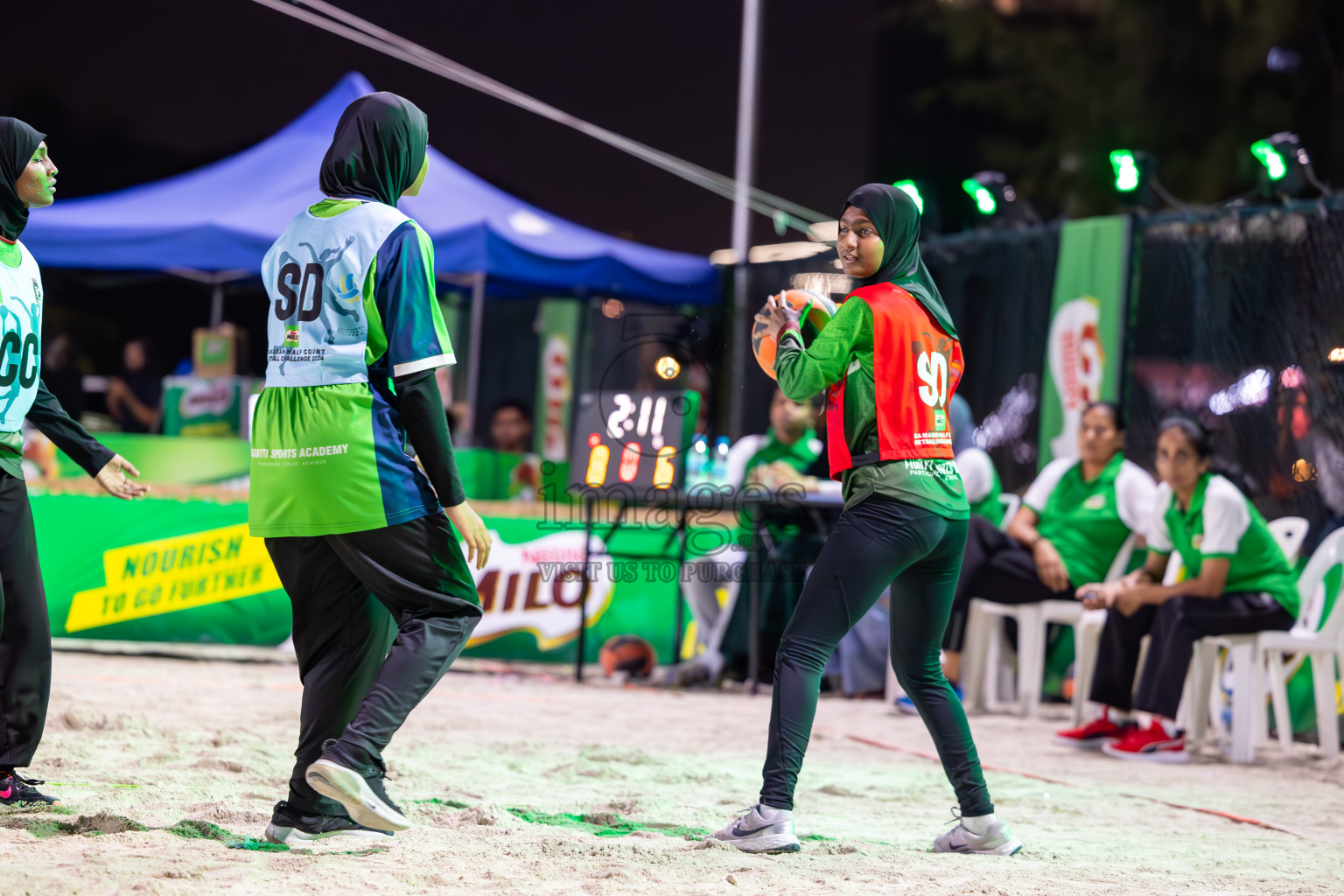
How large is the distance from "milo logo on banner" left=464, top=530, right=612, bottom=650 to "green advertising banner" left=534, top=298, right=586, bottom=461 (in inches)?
195

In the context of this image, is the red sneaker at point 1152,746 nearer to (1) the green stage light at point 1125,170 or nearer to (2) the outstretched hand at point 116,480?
(1) the green stage light at point 1125,170

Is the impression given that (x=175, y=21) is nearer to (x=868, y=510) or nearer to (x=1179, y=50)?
(x=868, y=510)

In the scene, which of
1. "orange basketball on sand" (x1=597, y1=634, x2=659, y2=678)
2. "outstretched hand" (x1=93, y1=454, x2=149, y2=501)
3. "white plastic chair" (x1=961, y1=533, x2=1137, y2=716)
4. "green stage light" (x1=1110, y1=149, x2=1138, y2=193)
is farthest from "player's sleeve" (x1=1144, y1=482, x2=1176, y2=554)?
"outstretched hand" (x1=93, y1=454, x2=149, y2=501)

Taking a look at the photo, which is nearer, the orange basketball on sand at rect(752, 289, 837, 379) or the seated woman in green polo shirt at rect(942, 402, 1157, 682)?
the orange basketball on sand at rect(752, 289, 837, 379)

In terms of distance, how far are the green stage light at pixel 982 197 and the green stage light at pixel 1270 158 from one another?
2057 millimetres

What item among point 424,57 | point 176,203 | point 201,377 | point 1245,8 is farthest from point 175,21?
point 1245,8

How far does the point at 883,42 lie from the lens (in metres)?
19.5

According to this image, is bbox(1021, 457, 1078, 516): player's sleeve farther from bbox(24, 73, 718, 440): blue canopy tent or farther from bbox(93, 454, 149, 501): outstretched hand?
bbox(93, 454, 149, 501): outstretched hand

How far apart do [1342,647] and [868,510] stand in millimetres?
3742

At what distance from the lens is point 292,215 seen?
1055 cm

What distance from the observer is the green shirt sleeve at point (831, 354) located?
3613mm

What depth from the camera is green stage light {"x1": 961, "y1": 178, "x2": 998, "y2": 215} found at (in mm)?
8938

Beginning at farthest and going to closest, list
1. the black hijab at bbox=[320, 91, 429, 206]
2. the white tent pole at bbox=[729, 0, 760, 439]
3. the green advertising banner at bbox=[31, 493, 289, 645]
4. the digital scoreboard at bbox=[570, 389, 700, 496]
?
the white tent pole at bbox=[729, 0, 760, 439]
the green advertising banner at bbox=[31, 493, 289, 645]
the digital scoreboard at bbox=[570, 389, 700, 496]
the black hijab at bbox=[320, 91, 429, 206]

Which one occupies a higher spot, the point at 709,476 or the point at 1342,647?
the point at 709,476
